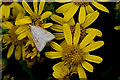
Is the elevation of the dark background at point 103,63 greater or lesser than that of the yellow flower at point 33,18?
lesser

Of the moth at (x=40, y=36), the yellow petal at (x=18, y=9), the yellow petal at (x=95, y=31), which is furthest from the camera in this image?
the yellow petal at (x=18, y=9)

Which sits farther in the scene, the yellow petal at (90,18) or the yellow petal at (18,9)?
the yellow petal at (18,9)

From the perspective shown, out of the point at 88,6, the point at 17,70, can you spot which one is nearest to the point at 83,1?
the point at 88,6

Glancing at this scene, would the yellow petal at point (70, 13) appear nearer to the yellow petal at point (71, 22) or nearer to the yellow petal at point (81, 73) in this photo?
the yellow petal at point (71, 22)

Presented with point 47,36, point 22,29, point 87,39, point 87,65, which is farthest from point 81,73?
point 22,29

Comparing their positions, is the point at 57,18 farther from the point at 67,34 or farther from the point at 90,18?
the point at 90,18

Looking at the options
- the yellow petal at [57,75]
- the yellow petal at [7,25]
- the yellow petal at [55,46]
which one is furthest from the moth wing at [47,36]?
the yellow petal at [7,25]

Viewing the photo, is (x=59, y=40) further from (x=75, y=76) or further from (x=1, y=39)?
(x=1, y=39)
